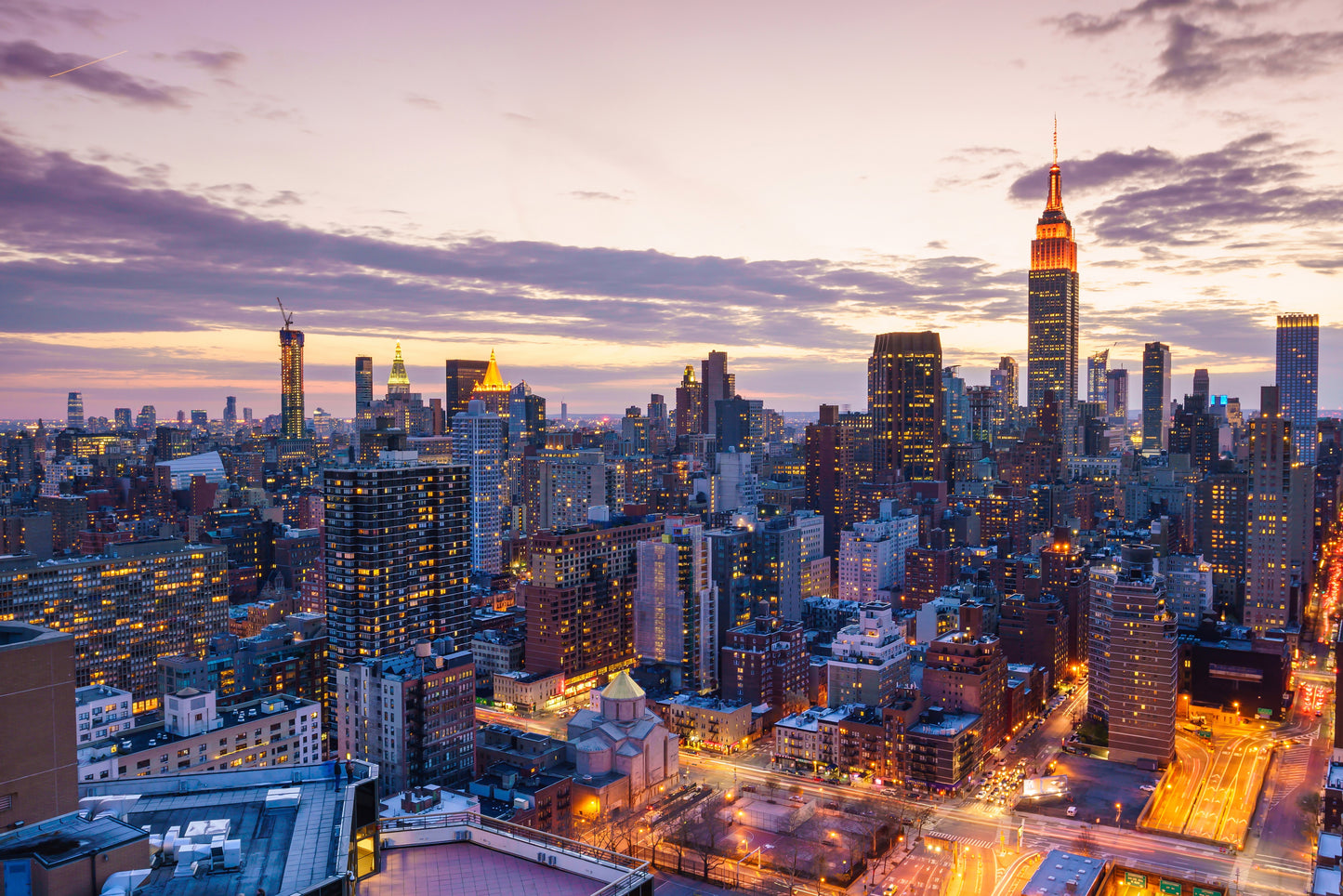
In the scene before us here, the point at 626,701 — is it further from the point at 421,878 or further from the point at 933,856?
the point at 421,878

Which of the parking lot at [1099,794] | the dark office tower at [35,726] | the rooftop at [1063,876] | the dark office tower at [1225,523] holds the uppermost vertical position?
the dark office tower at [35,726]

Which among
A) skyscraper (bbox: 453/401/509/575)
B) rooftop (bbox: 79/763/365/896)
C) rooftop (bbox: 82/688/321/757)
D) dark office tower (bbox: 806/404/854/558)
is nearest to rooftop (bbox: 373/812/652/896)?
rooftop (bbox: 79/763/365/896)

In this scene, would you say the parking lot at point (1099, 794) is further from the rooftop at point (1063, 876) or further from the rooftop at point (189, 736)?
the rooftop at point (189, 736)

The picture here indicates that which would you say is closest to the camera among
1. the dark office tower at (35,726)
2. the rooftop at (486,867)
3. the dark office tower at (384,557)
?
the dark office tower at (35,726)

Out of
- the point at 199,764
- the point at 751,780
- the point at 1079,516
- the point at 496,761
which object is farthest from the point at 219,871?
the point at 1079,516

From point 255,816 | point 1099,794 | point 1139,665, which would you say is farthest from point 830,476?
point 255,816

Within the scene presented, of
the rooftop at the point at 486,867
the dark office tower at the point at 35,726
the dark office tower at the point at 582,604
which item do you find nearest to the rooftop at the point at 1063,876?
the rooftop at the point at 486,867

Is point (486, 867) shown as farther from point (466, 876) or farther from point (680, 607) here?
point (680, 607)
